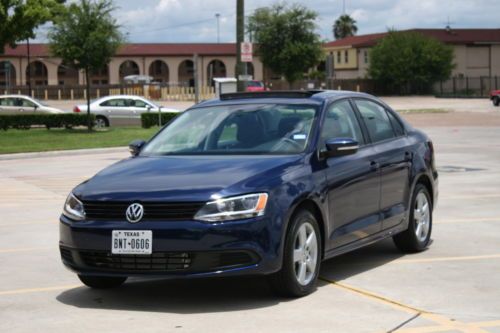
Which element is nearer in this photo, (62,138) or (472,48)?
(62,138)

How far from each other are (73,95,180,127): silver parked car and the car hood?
102ft

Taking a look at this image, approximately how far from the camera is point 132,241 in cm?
683

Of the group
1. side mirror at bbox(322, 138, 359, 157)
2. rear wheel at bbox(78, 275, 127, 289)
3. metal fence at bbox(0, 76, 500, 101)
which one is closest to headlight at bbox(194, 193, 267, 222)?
side mirror at bbox(322, 138, 359, 157)

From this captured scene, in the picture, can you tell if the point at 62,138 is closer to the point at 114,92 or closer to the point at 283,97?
the point at 283,97

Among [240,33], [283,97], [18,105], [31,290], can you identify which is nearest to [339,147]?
[283,97]

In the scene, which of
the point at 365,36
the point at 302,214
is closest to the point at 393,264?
the point at 302,214

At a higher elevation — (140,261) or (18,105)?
(18,105)

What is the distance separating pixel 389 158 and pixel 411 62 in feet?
257

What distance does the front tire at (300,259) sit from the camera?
703cm

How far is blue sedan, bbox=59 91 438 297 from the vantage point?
22.2 feet

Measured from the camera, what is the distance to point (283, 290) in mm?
7129

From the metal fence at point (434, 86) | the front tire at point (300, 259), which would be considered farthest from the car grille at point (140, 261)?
the metal fence at point (434, 86)

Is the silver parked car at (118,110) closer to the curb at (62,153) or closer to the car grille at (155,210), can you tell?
the curb at (62,153)

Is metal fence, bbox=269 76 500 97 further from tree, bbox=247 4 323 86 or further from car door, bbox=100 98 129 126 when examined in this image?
car door, bbox=100 98 129 126
